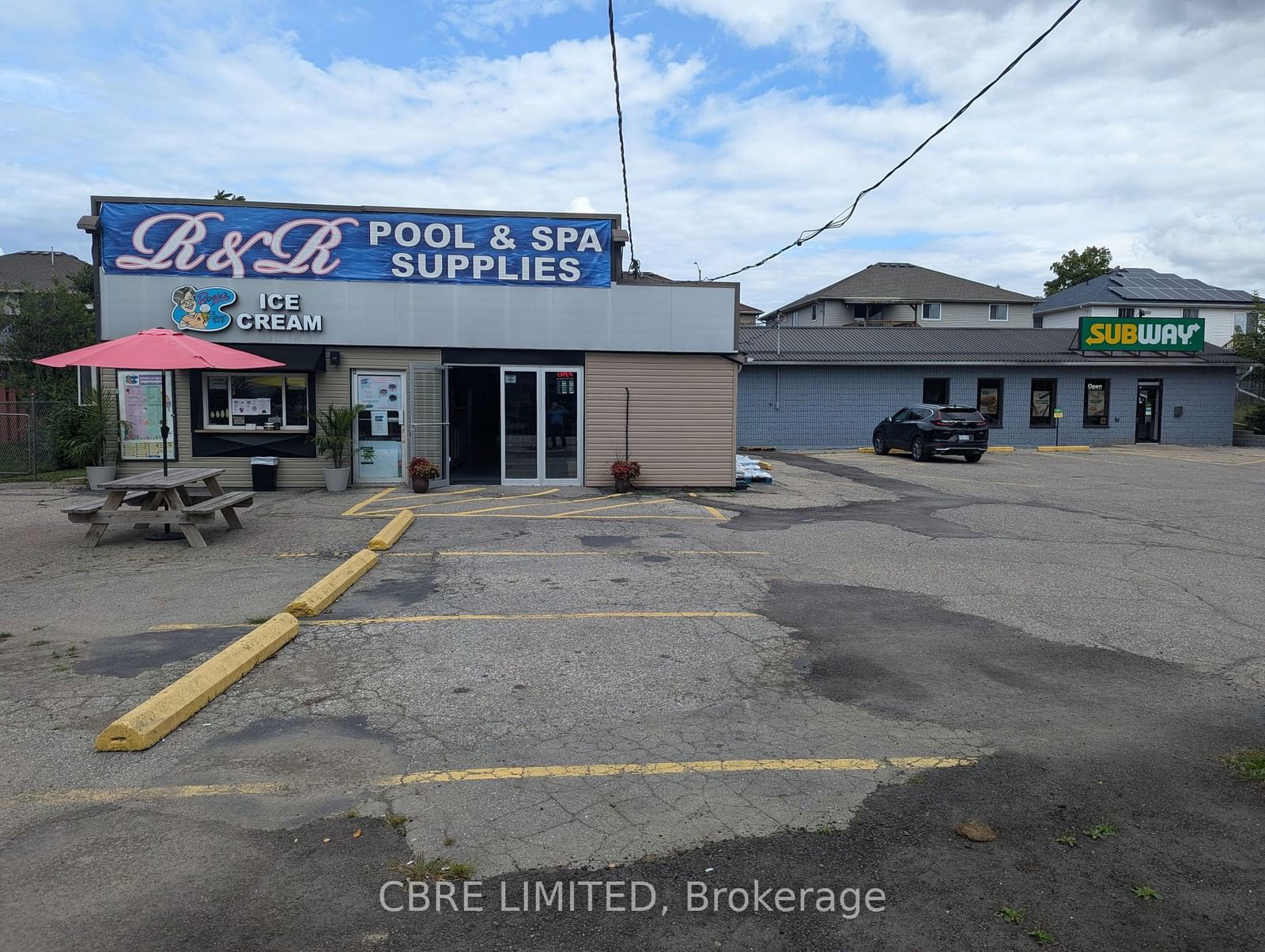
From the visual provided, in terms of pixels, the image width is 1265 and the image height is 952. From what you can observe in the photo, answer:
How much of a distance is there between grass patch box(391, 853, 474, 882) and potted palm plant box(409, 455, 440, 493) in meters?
12.8

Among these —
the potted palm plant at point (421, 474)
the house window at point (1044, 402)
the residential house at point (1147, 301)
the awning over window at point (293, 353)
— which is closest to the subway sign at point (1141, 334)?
the house window at point (1044, 402)

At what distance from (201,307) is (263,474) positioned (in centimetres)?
312

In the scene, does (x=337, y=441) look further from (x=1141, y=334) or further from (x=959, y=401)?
(x=1141, y=334)

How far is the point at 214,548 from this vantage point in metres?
10.8

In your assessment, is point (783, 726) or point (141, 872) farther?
point (783, 726)

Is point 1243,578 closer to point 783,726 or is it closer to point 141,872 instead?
point 783,726

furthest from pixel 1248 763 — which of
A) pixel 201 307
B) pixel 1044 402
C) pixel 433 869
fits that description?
pixel 1044 402

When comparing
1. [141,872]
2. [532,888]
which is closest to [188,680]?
[141,872]

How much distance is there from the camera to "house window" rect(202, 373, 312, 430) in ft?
53.8

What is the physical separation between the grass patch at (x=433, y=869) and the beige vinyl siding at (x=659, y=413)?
1345 cm

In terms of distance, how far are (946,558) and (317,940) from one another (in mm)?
8985

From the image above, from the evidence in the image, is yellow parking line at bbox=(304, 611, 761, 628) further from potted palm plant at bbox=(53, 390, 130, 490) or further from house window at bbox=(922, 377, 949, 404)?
house window at bbox=(922, 377, 949, 404)

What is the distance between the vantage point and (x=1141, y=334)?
3177cm

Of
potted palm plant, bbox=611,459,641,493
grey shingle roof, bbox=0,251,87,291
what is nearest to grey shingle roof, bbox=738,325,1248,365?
potted palm plant, bbox=611,459,641,493
